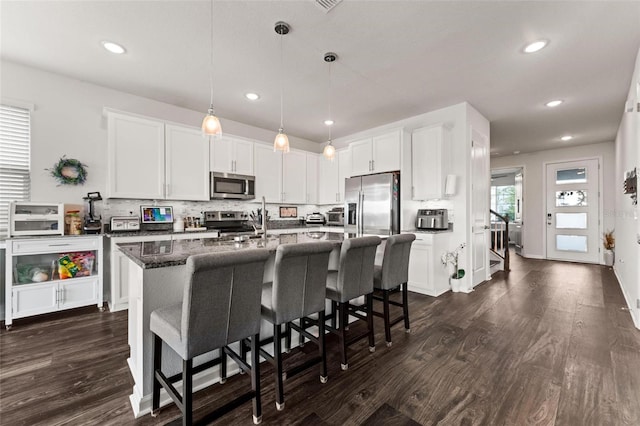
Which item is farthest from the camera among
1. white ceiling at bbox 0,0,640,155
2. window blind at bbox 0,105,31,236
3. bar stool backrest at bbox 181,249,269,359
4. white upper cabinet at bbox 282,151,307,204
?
white upper cabinet at bbox 282,151,307,204

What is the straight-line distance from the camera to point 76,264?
3227 millimetres

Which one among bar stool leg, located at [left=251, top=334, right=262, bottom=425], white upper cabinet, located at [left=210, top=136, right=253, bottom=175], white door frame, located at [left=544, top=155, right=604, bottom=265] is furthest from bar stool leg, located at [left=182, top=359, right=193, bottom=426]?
white door frame, located at [left=544, top=155, right=604, bottom=265]

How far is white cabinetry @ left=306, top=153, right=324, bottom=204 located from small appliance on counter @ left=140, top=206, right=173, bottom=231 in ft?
8.45

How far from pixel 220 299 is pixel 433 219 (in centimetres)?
365

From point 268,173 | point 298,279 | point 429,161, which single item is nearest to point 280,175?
point 268,173

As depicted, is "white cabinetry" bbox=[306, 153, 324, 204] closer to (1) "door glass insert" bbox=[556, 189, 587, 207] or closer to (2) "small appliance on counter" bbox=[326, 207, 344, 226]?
(2) "small appliance on counter" bbox=[326, 207, 344, 226]

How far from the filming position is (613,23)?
92.7 inches

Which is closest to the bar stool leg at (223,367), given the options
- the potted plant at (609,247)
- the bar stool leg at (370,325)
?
the bar stool leg at (370,325)

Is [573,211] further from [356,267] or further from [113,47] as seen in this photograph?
[113,47]

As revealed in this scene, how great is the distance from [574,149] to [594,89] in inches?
153

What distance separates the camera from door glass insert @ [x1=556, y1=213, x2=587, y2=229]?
6.39 meters

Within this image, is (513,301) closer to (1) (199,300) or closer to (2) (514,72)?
(2) (514,72)

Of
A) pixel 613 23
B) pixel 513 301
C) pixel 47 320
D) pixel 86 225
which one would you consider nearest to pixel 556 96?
pixel 613 23

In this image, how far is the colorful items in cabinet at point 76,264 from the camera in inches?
123
